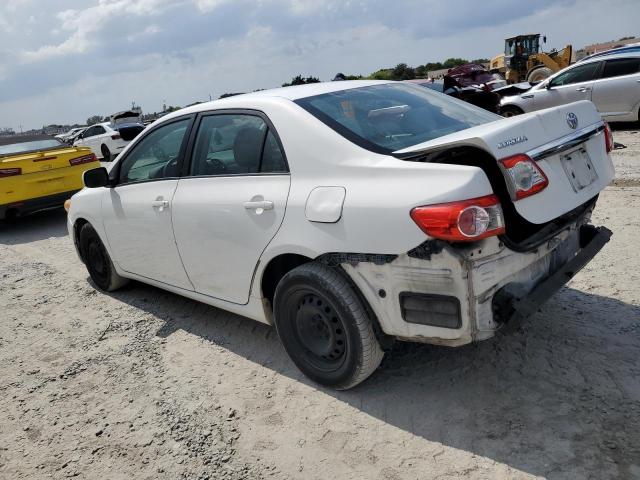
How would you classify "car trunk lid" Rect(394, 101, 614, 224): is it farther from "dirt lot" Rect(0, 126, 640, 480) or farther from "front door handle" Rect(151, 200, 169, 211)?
"front door handle" Rect(151, 200, 169, 211)

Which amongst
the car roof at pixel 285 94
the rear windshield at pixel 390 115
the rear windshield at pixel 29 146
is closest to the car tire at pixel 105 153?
the rear windshield at pixel 29 146

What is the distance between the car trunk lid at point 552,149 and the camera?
2.51 m

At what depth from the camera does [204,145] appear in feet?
11.9

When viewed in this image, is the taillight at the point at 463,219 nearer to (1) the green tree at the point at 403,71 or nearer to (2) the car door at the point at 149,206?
(2) the car door at the point at 149,206

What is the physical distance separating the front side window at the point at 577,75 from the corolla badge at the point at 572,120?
9.41 m

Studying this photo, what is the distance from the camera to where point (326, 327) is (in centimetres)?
296

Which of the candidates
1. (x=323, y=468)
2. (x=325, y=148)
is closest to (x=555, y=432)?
(x=323, y=468)

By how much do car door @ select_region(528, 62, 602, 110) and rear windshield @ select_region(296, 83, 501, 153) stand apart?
880 cm

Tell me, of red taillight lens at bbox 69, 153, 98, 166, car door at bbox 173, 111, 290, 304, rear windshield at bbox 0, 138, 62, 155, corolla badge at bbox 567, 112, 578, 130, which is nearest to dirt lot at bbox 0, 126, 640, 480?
car door at bbox 173, 111, 290, 304

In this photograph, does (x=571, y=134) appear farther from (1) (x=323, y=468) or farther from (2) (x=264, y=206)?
(1) (x=323, y=468)

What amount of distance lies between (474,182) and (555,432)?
1.23m

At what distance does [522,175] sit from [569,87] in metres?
10.3

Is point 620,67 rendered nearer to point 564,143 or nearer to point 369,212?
point 564,143

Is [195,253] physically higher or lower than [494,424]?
higher
